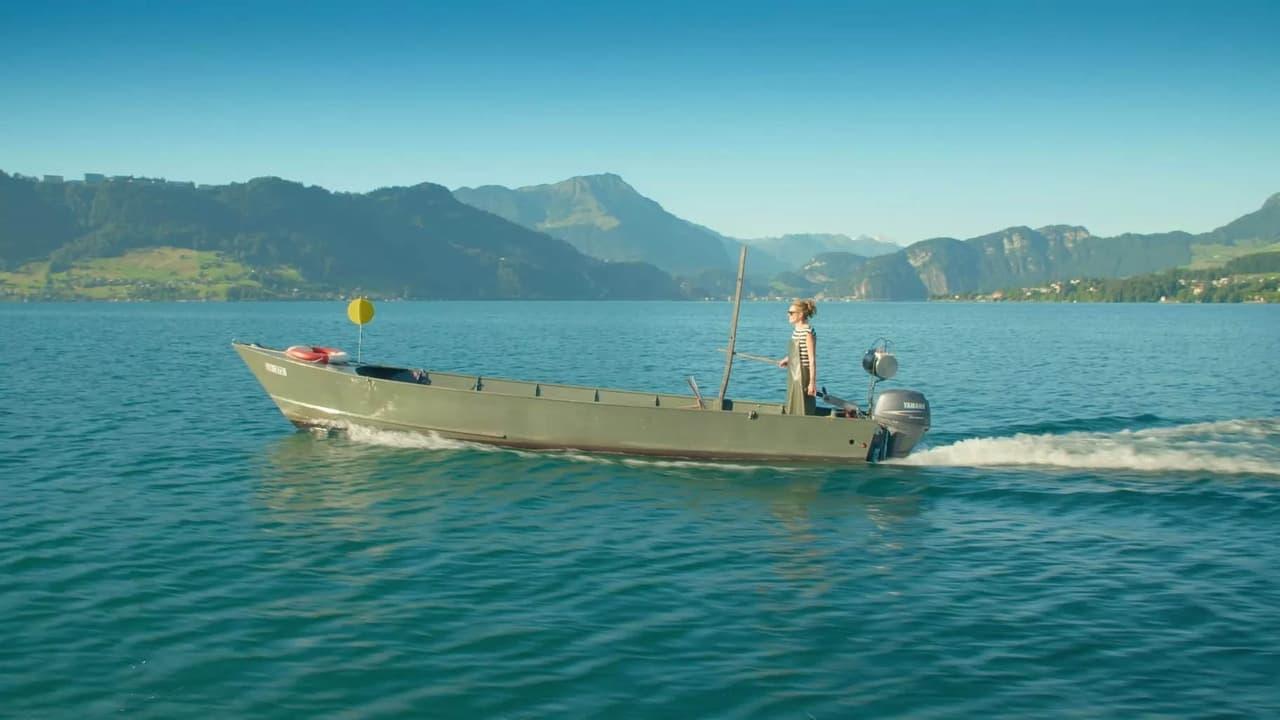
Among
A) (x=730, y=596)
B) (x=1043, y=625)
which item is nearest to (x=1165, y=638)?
(x=1043, y=625)

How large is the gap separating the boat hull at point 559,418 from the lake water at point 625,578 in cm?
48

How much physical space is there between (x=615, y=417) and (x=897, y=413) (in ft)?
20.6

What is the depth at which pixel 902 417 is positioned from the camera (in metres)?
20.6

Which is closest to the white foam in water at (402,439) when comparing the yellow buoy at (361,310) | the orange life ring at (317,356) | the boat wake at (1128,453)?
the orange life ring at (317,356)

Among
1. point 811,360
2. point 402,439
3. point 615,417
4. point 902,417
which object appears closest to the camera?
point 811,360

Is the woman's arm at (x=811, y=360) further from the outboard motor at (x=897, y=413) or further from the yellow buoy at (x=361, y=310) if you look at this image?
the yellow buoy at (x=361, y=310)

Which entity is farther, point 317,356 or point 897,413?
point 317,356

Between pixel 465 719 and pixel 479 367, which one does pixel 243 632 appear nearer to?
pixel 465 719

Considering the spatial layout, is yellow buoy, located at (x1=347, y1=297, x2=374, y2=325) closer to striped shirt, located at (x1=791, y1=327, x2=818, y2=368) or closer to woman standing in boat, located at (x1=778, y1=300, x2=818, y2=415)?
woman standing in boat, located at (x1=778, y1=300, x2=818, y2=415)

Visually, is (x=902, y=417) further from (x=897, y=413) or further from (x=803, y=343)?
(x=803, y=343)

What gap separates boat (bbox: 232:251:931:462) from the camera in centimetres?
2045

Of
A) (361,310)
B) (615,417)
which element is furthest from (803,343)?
(361,310)

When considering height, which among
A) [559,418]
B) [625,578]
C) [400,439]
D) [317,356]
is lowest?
[625,578]

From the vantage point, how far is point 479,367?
50.8 m
